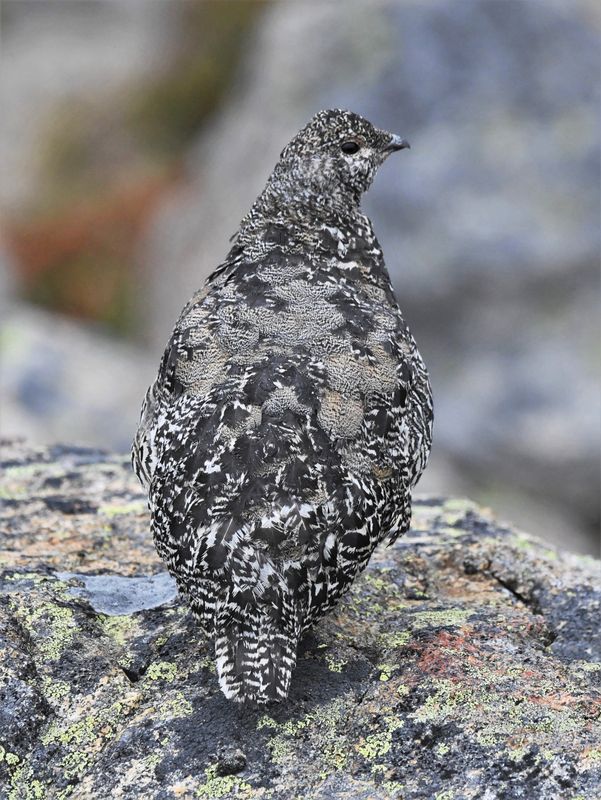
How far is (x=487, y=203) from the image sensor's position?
16.0m

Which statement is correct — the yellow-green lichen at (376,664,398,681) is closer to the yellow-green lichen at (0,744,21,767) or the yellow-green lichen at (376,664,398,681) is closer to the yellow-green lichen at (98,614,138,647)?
the yellow-green lichen at (98,614,138,647)

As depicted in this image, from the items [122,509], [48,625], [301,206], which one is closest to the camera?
Result: [48,625]

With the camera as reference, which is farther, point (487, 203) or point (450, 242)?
point (487, 203)

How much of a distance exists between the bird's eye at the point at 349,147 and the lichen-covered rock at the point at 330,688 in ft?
8.97

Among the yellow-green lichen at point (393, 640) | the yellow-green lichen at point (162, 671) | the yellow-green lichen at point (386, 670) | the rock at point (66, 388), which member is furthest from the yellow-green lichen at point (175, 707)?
the rock at point (66, 388)

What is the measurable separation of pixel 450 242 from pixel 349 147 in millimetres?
8826

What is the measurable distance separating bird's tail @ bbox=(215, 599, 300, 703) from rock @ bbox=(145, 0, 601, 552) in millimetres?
10147

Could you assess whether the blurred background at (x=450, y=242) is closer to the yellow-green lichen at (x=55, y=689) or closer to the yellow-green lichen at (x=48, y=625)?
the yellow-green lichen at (x=48, y=625)

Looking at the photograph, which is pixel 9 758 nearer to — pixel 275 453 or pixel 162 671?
pixel 162 671

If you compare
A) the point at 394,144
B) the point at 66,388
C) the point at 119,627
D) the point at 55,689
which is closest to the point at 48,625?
the point at 119,627

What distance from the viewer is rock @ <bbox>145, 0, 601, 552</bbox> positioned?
586 inches

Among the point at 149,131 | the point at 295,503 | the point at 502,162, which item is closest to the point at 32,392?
the point at 502,162

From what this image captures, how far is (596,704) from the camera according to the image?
16.8 feet

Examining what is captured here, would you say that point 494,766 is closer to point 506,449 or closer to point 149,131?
point 506,449
